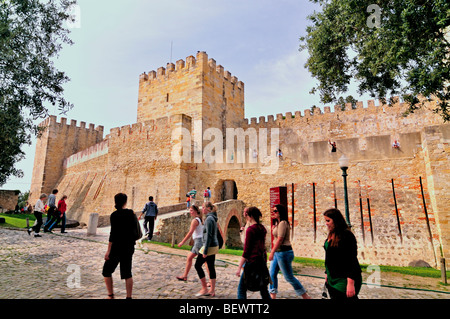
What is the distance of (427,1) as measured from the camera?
239 inches

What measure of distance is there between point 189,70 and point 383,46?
53.1ft

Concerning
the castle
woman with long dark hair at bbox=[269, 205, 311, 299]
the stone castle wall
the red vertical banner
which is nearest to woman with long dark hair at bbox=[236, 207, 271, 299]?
woman with long dark hair at bbox=[269, 205, 311, 299]

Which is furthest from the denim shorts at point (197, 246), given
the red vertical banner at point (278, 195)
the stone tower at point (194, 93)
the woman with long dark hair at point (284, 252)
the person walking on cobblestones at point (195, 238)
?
the stone tower at point (194, 93)

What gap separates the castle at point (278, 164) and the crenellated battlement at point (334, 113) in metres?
0.10

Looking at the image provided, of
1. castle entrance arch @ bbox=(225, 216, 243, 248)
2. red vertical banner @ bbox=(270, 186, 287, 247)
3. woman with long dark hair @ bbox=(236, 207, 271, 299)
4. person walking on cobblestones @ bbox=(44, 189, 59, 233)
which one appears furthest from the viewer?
castle entrance arch @ bbox=(225, 216, 243, 248)

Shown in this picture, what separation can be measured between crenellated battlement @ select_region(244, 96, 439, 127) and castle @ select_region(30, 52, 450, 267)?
0.10m

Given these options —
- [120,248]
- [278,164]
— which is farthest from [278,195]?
[120,248]

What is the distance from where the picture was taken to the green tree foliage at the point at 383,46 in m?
6.18

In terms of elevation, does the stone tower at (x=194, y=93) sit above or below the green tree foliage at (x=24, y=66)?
above

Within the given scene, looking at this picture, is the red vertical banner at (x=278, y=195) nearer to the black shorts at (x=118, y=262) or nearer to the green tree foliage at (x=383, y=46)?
the green tree foliage at (x=383, y=46)

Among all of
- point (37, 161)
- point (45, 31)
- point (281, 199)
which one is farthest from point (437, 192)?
point (37, 161)

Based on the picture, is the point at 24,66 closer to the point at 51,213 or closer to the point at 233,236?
the point at 51,213

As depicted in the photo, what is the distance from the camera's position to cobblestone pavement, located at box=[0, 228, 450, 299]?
4066 millimetres

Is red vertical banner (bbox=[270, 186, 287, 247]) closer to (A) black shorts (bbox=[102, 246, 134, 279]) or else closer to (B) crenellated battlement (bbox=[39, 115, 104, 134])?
(A) black shorts (bbox=[102, 246, 134, 279])
